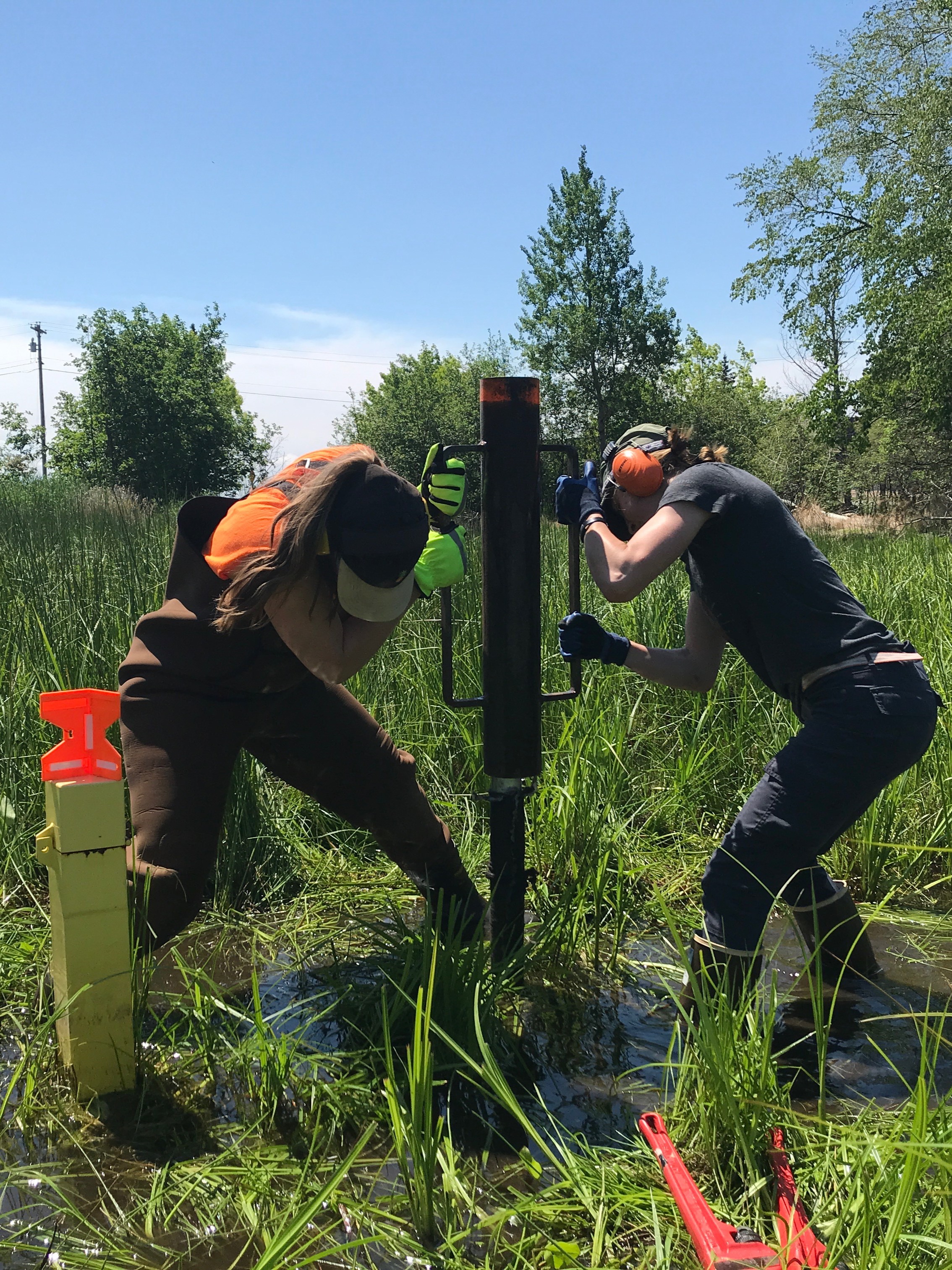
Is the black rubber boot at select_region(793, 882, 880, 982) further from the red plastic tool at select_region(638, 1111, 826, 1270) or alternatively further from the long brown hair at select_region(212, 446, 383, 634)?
the long brown hair at select_region(212, 446, 383, 634)

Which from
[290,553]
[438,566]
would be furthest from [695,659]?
[290,553]

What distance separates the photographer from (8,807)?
10.6 ft

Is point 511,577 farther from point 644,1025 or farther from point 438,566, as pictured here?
point 644,1025

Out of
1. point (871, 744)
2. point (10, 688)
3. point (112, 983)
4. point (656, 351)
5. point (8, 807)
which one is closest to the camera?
point (112, 983)

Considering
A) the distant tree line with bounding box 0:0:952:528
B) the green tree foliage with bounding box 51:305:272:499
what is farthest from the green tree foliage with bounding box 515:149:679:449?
the green tree foliage with bounding box 51:305:272:499

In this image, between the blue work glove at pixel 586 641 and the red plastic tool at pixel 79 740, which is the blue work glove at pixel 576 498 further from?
the red plastic tool at pixel 79 740

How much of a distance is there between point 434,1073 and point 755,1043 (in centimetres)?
92

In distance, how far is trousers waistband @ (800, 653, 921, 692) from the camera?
245 centimetres

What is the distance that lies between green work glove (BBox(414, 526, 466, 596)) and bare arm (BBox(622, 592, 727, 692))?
0.62 metres

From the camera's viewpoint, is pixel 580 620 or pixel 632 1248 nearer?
pixel 632 1248

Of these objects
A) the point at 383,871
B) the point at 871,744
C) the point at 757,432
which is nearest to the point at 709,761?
the point at 383,871

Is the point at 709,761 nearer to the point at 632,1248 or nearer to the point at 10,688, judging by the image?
the point at 632,1248

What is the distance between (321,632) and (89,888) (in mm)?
857

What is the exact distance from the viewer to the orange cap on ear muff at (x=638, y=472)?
8.85 feet
